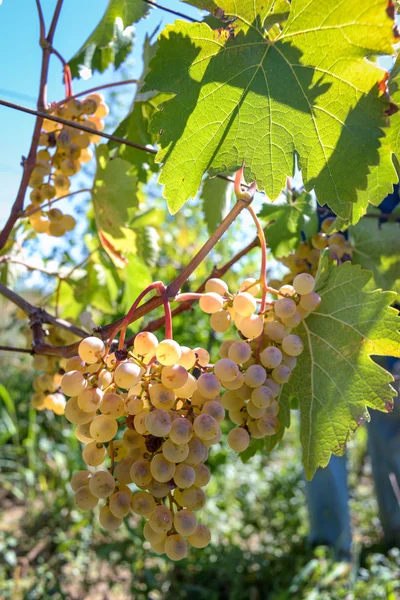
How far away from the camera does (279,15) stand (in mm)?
632

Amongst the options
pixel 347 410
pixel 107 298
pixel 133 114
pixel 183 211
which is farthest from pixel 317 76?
pixel 183 211

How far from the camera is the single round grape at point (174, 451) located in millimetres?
482

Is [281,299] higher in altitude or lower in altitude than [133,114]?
lower

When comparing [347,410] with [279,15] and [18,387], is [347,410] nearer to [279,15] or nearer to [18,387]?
[279,15]

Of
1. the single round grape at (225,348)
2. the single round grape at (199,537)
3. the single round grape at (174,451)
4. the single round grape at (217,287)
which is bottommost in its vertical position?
the single round grape at (199,537)

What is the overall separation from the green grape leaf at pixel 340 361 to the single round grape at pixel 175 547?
18cm

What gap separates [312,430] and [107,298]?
64cm

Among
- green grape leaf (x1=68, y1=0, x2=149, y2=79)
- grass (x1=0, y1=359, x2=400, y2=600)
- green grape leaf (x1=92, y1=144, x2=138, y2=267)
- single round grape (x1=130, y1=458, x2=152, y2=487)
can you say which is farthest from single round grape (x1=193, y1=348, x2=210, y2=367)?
grass (x1=0, y1=359, x2=400, y2=600)

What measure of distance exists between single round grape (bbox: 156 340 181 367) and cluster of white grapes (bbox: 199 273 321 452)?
0.06 m

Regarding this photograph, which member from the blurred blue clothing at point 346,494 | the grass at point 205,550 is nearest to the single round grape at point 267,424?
the grass at point 205,550

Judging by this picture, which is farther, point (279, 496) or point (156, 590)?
point (279, 496)

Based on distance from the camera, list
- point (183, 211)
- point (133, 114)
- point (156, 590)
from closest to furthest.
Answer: point (133, 114) < point (156, 590) < point (183, 211)

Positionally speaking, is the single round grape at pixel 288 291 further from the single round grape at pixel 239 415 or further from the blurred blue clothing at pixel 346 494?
the blurred blue clothing at pixel 346 494

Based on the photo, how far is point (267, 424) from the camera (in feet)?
1.88
